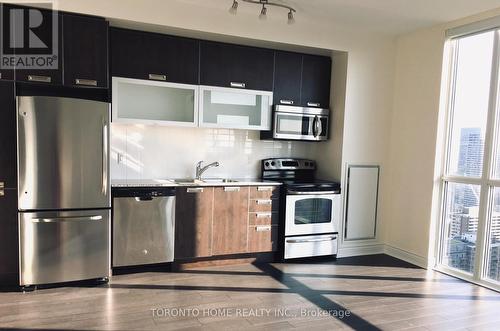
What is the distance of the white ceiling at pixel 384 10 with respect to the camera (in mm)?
3617

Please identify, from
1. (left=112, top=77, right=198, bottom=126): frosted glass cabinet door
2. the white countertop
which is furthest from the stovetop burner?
(left=112, top=77, right=198, bottom=126): frosted glass cabinet door

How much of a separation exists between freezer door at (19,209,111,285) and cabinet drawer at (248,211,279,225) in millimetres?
1527

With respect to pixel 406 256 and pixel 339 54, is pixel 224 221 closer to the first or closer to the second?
pixel 406 256

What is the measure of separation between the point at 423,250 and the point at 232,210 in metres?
2.26

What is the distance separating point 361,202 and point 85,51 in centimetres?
353

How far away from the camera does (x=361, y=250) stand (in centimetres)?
482

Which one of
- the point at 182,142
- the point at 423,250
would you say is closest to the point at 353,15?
the point at 182,142

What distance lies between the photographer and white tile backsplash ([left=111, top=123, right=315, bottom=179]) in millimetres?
4211

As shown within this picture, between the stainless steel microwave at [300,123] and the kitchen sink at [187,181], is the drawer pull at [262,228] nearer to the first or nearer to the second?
the kitchen sink at [187,181]

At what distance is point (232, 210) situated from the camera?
4172 millimetres

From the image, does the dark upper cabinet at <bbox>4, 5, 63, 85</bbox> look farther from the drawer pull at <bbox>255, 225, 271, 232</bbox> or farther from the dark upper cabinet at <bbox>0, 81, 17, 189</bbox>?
the drawer pull at <bbox>255, 225, 271, 232</bbox>

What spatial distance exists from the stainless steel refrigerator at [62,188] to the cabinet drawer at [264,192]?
1531mm

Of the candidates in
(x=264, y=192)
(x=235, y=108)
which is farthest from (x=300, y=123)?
Result: (x=264, y=192)

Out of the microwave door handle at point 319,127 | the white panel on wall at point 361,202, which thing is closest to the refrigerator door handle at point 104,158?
the microwave door handle at point 319,127
